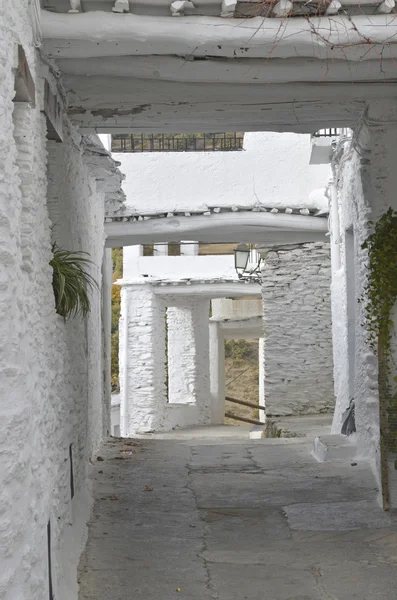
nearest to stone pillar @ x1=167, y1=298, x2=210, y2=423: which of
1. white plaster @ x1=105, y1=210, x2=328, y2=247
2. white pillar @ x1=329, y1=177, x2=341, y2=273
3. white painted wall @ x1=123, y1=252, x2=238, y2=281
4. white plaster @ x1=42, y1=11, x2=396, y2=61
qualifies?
white painted wall @ x1=123, y1=252, x2=238, y2=281

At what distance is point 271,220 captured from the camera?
37.6 feet

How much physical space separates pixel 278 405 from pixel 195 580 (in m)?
8.49

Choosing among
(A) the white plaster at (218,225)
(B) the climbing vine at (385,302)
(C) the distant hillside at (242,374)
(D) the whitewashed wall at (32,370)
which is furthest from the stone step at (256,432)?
(D) the whitewashed wall at (32,370)

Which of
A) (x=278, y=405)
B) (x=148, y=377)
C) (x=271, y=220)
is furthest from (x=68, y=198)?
(x=148, y=377)

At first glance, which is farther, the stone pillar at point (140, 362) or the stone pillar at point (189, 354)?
the stone pillar at point (189, 354)

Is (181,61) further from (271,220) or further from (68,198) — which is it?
(271,220)

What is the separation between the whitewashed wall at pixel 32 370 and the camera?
128 inches

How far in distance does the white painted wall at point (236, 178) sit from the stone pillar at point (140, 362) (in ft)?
16.7

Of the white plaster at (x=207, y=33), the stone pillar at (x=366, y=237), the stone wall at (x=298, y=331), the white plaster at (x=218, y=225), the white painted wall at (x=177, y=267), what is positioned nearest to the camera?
the white plaster at (x=207, y=33)

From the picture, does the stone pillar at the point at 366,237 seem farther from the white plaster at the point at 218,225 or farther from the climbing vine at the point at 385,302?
the white plaster at the point at 218,225

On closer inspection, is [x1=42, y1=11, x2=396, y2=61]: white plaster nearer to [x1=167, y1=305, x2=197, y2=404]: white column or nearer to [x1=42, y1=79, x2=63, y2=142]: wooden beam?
[x1=42, y1=79, x2=63, y2=142]: wooden beam

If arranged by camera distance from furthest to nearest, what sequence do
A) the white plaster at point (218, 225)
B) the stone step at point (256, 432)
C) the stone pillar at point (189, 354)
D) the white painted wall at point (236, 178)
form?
the stone pillar at point (189, 354)
the stone step at point (256, 432)
the white painted wall at point (236, 178)
the white plaster at point (218, 225)

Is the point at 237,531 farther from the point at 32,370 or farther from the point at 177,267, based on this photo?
the point at 177,267

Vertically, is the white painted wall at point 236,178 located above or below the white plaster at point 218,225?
above
